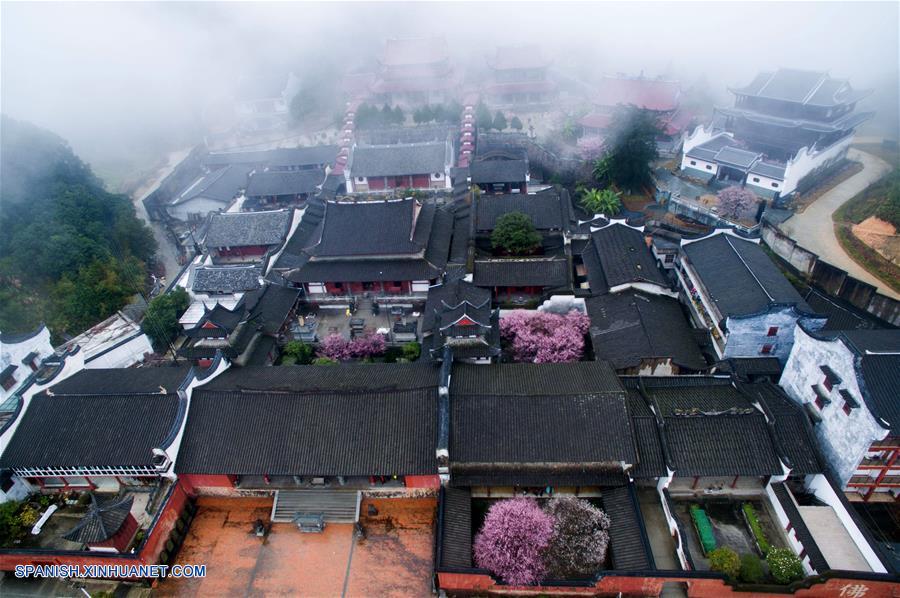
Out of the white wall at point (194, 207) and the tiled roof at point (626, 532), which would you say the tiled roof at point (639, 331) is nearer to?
the tiled roof at point (626, 532)

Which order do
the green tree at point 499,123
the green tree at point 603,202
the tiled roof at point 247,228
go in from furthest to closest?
the green tree at point 499,123, the green tree at point 603,202, the tiled roof at point 247,228

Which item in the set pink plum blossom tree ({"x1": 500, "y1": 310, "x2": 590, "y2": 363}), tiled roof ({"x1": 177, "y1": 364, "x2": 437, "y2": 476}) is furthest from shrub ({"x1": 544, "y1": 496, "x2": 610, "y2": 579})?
pink plum blossom tree ({"x1": 500, "y1": 310, "x2": 590, "y2": 363})

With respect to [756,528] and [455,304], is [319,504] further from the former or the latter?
[756,528]

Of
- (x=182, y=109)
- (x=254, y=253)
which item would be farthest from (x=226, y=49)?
(x=254, y=253)

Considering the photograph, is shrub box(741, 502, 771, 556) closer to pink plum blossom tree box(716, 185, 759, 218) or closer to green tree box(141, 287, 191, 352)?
pink plum blossom tree box(716, 185, 759, 218)

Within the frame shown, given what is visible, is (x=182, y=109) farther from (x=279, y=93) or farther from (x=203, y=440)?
(x=203, y=440)

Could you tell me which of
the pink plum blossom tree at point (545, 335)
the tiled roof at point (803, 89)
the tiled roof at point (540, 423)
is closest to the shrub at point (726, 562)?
the tiled roof at point (540, 423)
